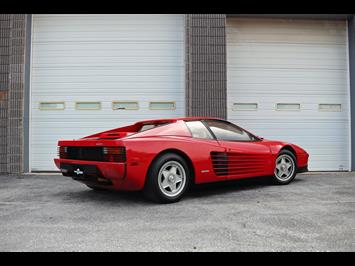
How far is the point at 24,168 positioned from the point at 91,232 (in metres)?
4.84

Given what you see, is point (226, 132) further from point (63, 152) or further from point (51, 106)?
point (51, 106)

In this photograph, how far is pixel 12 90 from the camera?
20.3 ft

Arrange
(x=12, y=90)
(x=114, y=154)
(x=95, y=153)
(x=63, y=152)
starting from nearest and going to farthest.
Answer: (x=114, y=154)
(x=95, y=153)
(x=63, y=152)
(x=12, y=90)

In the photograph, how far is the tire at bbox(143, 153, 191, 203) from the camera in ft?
10.3

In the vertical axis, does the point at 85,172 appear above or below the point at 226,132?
below

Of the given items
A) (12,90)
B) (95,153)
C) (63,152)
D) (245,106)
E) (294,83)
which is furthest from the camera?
(294,83)

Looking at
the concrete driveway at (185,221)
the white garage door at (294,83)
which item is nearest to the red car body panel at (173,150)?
the concrete driveway at (185,221)

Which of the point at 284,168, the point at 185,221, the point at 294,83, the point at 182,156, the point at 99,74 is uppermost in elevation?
the point at 99,74

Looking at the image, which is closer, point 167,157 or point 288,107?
point 167,157

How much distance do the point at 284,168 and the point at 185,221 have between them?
267 cm

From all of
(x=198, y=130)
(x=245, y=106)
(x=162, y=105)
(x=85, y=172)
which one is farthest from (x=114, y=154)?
(x=245, y=106)

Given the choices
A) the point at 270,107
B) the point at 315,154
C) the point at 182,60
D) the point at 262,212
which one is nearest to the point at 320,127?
the point at 315,154

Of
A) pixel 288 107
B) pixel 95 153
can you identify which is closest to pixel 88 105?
pixel 95 153

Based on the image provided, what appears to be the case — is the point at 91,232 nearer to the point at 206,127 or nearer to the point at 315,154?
the point at 206,127
